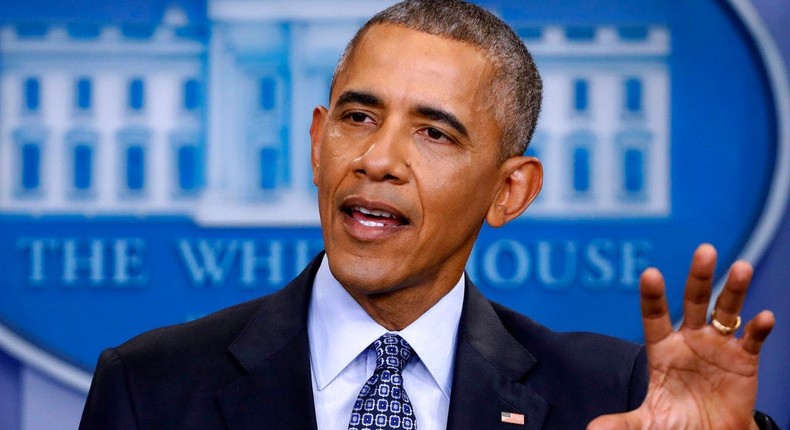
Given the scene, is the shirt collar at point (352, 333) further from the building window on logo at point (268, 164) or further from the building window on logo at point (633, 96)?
the building window on logo at point (633, 96)

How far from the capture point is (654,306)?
5.57ft

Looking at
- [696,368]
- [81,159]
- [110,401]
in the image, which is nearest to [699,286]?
[696,368]

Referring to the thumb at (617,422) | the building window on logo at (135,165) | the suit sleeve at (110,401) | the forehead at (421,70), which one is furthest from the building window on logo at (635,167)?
the suit sleeve at (110,401)

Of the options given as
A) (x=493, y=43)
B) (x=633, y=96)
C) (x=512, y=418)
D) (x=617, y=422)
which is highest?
(x=493, y=43)

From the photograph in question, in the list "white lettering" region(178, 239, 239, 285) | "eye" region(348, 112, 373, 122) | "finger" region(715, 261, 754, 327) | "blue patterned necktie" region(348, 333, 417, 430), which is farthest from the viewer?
"white lettering" region(178, 239, 239, 285)

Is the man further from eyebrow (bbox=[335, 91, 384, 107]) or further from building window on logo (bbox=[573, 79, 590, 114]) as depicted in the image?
building window on logo (bbox=[573, 79, 590, 114])

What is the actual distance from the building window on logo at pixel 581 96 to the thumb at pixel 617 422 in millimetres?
1485

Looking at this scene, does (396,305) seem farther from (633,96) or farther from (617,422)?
(633,96)

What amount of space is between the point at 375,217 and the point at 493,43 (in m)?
0.42

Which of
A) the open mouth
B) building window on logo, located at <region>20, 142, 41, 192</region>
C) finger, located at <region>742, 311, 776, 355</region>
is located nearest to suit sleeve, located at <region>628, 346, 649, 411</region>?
finger, located at <region>742, 311, 776, 355</region>

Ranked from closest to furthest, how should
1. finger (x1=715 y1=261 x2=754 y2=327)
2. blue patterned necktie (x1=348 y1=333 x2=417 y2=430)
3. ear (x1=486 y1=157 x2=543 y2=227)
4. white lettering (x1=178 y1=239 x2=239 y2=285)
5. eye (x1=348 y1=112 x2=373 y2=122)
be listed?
1. finger (x1=715 y1=261 x2=754 y2=327)
2. blue patterned necktie (x1=348 y1=333 x2=417 y2=430)
3. eye (x1=348 y1=112 x2=373 y2=122)
4. ear (x1=486 y1=157 x2=543 y2=227)
5. white lettering (x1=178 y1=239 x2=239 y2=285)

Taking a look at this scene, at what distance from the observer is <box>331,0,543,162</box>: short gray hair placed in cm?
206

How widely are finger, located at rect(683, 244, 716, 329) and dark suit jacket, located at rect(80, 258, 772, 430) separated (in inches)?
16.8

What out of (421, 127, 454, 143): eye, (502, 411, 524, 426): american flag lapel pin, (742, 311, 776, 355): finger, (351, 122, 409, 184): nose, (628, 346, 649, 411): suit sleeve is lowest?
(502, 411, 524, 426): american flag lapel pin
